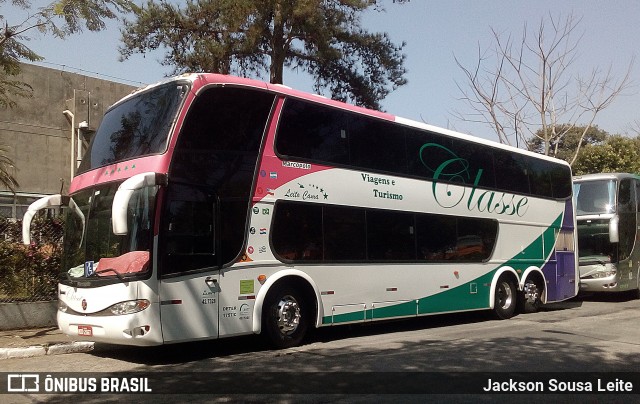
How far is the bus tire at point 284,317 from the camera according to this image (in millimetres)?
8898

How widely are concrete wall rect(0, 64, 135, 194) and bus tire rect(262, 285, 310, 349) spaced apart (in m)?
19.4

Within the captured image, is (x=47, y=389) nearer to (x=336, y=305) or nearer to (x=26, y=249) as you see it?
(x=336, y=305)

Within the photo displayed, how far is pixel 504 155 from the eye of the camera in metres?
13.9

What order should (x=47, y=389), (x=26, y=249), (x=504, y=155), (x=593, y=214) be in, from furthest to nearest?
(x=593, y=214) → (x=504, y=155) → (x=26, y=249) → (x=47, y=389)

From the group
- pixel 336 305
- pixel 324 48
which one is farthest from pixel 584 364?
pixel 324 48

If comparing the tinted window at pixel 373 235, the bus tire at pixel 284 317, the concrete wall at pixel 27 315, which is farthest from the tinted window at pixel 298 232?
the concrete wall at pixel 27 315

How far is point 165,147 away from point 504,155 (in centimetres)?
882

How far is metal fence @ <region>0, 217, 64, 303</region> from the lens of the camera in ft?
36.8

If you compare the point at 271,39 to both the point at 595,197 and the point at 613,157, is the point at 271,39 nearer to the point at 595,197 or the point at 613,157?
the point at 595,197

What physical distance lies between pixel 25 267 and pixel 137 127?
15.8 ft

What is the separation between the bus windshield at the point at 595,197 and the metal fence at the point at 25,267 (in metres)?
14.8

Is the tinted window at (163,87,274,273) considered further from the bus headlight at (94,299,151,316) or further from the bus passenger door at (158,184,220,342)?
the bus headlight at (94,299,151,316)

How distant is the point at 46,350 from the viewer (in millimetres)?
9039

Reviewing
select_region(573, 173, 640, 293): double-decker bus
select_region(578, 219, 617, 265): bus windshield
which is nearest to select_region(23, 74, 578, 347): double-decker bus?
select_region(573, 173, 640, 293): double-decker bus
